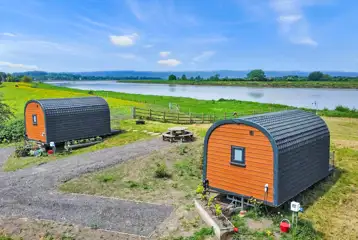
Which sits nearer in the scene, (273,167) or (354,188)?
(273,167)

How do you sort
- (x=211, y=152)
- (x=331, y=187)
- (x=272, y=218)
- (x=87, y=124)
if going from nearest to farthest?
(x=272, y=218) < (x=211, y=152) < (x=331, y=187) < (x=87, y=124)

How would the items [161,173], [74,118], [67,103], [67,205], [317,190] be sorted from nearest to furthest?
[67,205] → [317,190] → [161,173] → [74,118] → [67,103]

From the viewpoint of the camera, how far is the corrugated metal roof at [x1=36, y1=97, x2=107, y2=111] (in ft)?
72.3

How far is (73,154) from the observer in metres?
20.5

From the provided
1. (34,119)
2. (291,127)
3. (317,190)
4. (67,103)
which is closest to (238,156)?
(291,127)

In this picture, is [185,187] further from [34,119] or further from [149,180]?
[34,119]

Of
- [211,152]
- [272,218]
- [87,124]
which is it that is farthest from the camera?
[87,124]

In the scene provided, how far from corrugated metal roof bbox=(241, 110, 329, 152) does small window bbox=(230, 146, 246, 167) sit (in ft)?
3.56

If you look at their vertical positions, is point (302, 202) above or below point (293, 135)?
below

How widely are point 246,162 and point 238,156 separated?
1.22 ft

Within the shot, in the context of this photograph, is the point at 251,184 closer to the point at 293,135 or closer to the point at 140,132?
the point at 293,135

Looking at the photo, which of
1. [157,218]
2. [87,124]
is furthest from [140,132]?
[157,218]

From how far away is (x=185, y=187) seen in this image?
14180 millimetres

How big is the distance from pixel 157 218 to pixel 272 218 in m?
3.69
